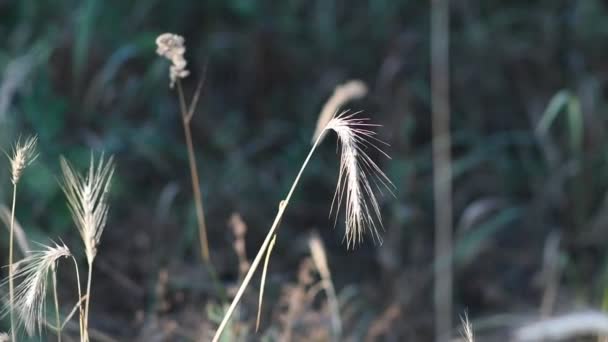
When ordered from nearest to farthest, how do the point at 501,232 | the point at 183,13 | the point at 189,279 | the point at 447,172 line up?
the point at 189,279, the point at 447,172, the point at 501,232, the point at 183,13

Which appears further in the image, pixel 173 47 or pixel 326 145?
pixel 326 145

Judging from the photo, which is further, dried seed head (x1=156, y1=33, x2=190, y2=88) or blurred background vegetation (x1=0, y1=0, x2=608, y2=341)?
blurred background vegetation (x1=0, y1=0, x2=608, y2=341)

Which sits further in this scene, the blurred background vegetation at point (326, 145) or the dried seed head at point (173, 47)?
the blurred background vegetation at point (326, 145)

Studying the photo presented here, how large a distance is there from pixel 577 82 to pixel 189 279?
1.52 meters

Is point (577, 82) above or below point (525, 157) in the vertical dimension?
above

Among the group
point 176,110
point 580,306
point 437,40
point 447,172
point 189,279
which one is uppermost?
point 437,40

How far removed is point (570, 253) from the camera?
8.79 feet

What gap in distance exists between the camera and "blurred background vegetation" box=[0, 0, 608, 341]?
95.3 inches

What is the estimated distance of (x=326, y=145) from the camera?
2.89 metres

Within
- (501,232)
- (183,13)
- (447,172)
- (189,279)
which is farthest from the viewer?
(183,13)

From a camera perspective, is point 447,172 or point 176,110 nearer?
point 447,172

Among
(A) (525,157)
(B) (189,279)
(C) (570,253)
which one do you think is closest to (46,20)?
(B) (189,279)

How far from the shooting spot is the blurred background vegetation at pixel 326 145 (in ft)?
7.95

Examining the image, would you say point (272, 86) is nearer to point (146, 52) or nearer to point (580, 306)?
point (146, 52)
